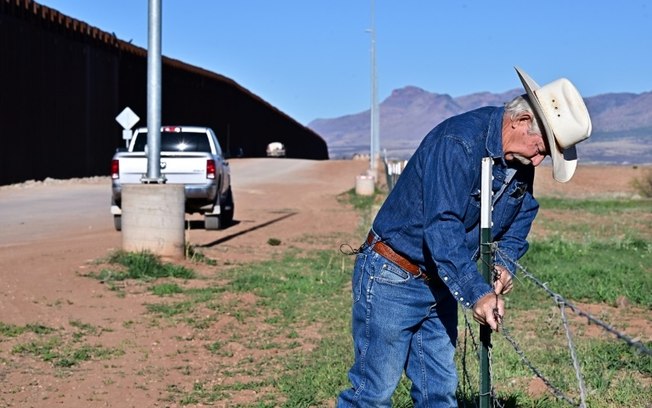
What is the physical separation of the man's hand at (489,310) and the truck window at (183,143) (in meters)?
16.7

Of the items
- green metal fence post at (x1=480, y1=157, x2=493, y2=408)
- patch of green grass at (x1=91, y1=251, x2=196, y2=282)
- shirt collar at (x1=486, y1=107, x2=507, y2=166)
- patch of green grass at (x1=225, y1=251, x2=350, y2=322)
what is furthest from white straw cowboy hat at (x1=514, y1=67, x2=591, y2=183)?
patch of green grass at (x1=91, y1=251, x2=196, y2=282)

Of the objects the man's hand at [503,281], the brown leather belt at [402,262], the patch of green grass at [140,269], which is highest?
the brown leather belt at [402,262]

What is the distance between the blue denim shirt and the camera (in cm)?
441

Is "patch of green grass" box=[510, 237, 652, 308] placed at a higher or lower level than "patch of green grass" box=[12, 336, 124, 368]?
higher

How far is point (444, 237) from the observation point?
4410 millimetres

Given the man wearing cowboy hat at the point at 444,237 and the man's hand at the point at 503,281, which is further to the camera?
the man's hand at the point at 503,281

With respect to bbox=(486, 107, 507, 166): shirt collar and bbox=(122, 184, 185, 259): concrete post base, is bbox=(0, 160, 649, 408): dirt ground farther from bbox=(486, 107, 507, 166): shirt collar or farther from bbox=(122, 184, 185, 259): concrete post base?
bbox=(486, 107, 507, 166): shirt collar

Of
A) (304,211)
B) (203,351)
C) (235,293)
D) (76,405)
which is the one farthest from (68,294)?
(304,211)

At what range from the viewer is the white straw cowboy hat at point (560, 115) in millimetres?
4328

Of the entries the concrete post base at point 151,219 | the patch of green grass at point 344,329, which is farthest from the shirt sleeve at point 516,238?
the concrete post base at point 151,219

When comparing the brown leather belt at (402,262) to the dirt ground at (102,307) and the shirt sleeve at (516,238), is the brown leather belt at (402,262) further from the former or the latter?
the dirt ground at (102,307)

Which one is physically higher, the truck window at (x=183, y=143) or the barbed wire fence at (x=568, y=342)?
the truck window at (x=183, y=143)

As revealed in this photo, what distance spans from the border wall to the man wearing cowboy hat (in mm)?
19679

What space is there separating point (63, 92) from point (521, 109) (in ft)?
125
